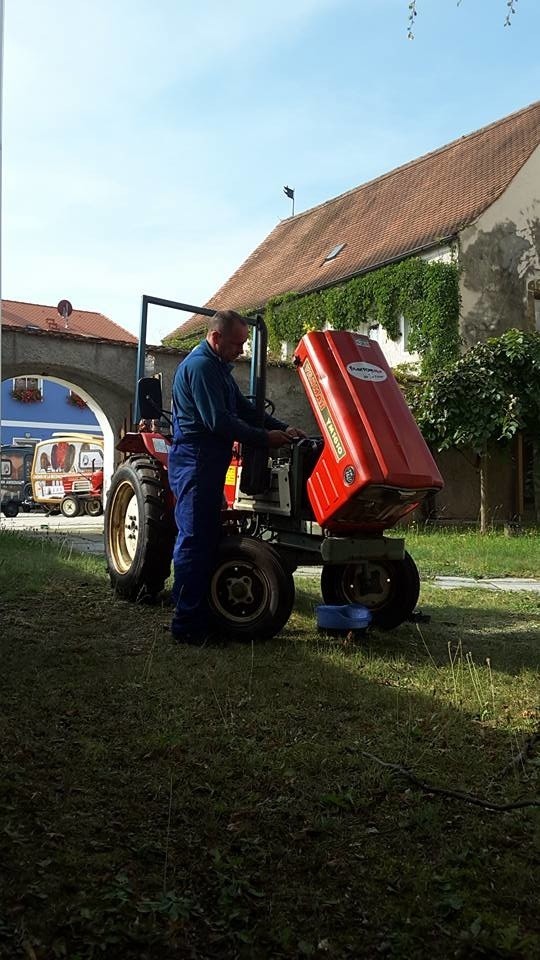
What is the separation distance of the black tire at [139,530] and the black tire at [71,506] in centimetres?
1420

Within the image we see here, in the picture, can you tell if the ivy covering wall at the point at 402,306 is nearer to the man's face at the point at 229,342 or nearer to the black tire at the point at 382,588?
the black tire at the point at 382,588

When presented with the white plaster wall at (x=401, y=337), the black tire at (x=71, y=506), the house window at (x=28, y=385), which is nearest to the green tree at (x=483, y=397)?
the white plaster wall at (x=401, y=337)

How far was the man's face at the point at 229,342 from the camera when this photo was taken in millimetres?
4668

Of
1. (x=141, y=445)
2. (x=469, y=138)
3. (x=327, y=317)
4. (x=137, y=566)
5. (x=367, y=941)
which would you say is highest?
(x=469, y=138)

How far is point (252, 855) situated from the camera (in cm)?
207

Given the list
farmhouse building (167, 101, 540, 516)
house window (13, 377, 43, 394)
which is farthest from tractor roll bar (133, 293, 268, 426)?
house window (13, 377, 43, 394)

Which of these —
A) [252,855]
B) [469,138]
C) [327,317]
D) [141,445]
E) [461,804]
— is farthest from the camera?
[469,138]

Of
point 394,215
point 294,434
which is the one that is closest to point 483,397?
point 394,215

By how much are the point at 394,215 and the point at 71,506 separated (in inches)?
397

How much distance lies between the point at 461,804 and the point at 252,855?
2.22 feet

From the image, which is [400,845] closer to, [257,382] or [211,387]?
[211,387]

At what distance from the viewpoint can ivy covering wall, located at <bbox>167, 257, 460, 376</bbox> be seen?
690 inches

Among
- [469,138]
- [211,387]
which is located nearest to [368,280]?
[469,138]

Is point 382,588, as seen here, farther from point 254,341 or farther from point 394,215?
point 394,215
